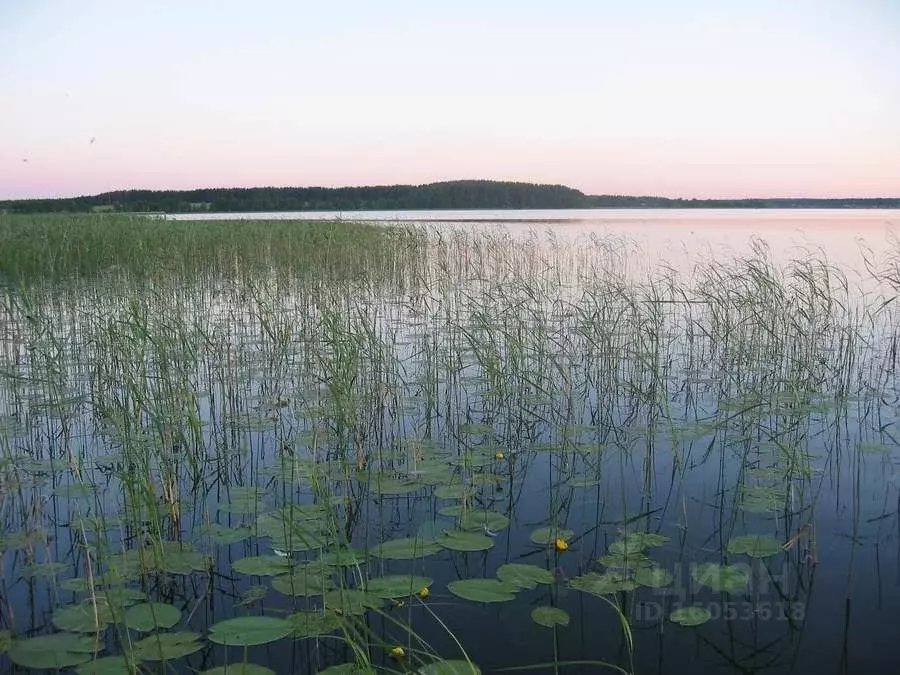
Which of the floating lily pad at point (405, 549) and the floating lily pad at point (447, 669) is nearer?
the floating lily pad at point (447, 669)

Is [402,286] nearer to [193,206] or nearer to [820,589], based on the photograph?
[820,589]

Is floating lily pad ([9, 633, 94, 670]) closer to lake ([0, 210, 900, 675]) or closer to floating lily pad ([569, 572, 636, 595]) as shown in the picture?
lake ([0, 210, 900, 675])

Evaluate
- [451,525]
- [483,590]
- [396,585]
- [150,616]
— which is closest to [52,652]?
[150,616]

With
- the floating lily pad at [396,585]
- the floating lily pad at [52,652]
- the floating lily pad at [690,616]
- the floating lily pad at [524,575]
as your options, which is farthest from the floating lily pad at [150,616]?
the floating lily pad at [690,616]

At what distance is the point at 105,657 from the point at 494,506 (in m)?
1.69

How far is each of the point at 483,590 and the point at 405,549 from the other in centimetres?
41

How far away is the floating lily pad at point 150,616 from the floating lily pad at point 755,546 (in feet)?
6.59

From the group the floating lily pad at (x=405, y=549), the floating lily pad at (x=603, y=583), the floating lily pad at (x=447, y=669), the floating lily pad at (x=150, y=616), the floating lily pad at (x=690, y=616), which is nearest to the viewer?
the floating lily pad at (x=447, y=669)

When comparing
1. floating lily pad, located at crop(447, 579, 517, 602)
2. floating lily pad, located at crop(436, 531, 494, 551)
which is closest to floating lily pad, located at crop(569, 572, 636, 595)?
floating lily pad, located at crop(447, 579, 517, 602)

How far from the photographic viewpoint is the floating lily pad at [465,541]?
8.85 feet

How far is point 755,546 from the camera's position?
271cm

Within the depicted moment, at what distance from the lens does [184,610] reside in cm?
243

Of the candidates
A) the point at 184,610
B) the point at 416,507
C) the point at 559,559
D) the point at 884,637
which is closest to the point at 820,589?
the point at 884,637

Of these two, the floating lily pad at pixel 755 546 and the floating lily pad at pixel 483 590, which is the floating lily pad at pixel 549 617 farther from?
the floating lily pad at pixel 755 546
